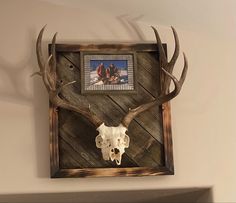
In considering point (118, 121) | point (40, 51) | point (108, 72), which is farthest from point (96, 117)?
point (40, 51)

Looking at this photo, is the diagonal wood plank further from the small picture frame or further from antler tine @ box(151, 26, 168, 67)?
antler tine @ box(151, 26, 168, 67)

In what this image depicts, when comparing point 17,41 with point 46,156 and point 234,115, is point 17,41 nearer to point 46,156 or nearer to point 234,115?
point 46,156

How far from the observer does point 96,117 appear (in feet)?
7.16

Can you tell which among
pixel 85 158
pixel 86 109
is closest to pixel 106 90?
pixel 86 109

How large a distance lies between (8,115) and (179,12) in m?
0.88

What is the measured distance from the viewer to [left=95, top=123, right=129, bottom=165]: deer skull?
212cm

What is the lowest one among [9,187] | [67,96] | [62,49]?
[9,187]

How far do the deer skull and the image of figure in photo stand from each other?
23cm

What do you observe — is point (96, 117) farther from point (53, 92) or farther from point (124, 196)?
point (124, 196)

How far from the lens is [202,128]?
2322 millimetres

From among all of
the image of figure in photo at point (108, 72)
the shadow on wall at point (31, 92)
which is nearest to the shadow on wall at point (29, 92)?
the shadow on wall at point (31, 92)

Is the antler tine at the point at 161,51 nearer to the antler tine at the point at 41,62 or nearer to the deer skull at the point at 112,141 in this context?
the deer skull at the point at 112,141

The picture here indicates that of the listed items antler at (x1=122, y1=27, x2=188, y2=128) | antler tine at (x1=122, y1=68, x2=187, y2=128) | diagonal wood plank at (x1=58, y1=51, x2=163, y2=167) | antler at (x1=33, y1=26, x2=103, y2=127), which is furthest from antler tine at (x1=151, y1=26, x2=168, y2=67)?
antler at (x1=33, y1=26, x2=103, y2=127)

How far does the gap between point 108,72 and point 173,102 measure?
0.32m
